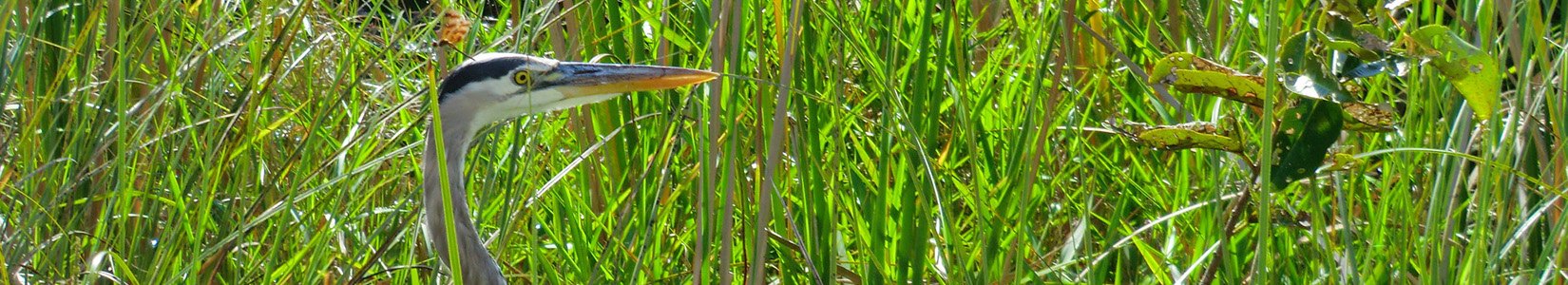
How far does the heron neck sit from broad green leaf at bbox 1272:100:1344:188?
744mm

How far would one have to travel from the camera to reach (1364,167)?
1.37 metres

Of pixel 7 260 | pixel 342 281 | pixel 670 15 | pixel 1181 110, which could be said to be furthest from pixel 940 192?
pixel 7 260

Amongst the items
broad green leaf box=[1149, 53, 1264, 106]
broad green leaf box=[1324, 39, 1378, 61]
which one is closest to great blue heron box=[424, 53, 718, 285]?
broad green leaf box=[1149, 53, 1264, 106]

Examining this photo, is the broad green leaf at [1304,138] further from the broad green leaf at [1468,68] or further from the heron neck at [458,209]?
the heron neck at [458,209]

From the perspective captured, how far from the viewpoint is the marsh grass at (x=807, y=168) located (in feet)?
3.82

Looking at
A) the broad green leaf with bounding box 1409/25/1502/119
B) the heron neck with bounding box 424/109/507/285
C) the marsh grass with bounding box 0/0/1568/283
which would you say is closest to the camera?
the broad green leaf with bounding box 1409/25/1502/119

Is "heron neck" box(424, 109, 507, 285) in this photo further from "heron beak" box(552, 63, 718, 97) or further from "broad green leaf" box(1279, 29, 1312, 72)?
"broad green leaf" box(1279, 29, 1312, 72)

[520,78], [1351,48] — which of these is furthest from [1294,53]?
[520,78]

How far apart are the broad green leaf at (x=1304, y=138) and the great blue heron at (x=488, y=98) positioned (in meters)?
0.57

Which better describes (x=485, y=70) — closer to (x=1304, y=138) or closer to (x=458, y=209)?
(x=458, y=209)

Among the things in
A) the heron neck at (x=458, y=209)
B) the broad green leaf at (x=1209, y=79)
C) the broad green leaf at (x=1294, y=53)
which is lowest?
the heron neck at (x=458, y=209)

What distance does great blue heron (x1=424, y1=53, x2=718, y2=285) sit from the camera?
1.31m

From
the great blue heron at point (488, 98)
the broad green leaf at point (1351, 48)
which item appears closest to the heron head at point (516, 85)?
the great blue heron at point (488, 98)

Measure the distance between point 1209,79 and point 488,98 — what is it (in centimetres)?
70
